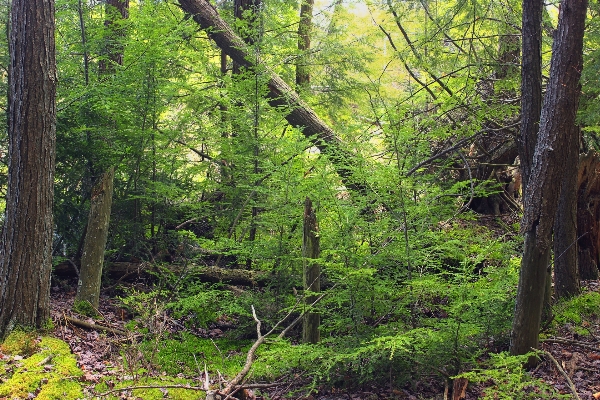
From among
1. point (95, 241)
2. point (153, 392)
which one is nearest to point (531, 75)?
point (153, 392)

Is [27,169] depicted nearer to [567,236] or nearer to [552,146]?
[552,146]

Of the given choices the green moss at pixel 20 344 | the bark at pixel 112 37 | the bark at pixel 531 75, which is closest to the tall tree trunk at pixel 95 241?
the green moss at pixel 20 344

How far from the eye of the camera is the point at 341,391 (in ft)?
17.8

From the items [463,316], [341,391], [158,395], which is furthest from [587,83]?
[158,395]

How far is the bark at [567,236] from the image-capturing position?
7.09m

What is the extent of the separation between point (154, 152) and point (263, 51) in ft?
8.21

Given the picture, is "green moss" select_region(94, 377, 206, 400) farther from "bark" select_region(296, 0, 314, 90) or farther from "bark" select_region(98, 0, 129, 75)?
"bark" select_region(296, 0, 314, 90)

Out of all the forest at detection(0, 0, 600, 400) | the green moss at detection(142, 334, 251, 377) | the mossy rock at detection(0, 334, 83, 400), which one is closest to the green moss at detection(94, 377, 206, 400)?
the forest at detection(0, 0, 600, 400)

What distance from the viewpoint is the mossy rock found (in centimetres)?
452

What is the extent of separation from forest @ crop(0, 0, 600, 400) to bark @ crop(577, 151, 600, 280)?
0.04 metres

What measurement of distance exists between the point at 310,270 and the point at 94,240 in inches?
123

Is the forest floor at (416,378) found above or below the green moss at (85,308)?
below

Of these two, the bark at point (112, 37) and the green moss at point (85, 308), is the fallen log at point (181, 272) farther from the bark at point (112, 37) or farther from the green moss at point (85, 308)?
the bark at point (112, 37)

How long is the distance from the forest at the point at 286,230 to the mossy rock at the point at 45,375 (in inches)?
1.0
